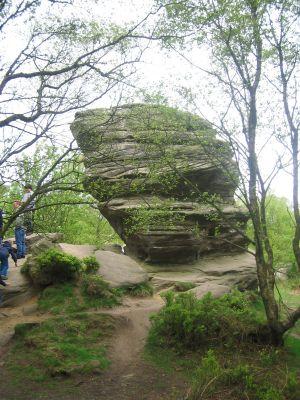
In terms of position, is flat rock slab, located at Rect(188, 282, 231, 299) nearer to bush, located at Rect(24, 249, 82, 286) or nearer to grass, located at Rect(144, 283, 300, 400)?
grass, located at Rect(144, 283, 300, 400)

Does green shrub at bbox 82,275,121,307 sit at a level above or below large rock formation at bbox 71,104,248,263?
below

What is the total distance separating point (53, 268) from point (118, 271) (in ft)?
7.43

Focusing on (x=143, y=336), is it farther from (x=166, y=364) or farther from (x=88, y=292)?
(x=88, y=292)

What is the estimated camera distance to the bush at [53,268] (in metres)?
12.4

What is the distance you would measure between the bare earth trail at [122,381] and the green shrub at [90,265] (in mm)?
2316

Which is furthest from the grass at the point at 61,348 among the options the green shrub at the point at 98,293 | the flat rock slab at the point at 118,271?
the flat rock slab at the point at 118,271

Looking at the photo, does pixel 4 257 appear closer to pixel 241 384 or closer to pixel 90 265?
pixel 90 265

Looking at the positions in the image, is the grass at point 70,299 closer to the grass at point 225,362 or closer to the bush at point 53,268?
the bush at point 53,268

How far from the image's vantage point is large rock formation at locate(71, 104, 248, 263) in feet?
33.6

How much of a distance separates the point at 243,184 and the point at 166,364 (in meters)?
4.55

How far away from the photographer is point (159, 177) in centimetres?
1194

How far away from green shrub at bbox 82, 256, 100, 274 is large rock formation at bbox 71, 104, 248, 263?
1.65 metres

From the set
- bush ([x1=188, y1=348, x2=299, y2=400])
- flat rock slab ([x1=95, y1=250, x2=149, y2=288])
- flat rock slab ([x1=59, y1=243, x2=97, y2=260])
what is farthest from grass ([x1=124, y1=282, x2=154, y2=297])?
bush ([x1=188, y1=348, x2=299, y2=400])

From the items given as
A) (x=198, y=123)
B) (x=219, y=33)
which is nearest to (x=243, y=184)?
(x=198, y=123)
